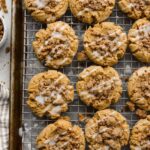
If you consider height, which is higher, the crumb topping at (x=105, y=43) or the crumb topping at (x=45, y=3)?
the crumb topping at (x=45, y=3)

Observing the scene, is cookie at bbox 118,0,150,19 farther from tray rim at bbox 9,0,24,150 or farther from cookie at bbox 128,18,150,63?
tray rim at bbox 9,0,24,150

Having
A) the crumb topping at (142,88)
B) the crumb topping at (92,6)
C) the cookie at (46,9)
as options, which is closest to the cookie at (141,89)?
the crumb topping at (142,88)

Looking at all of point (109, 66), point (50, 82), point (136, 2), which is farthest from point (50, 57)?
point (136, 2)

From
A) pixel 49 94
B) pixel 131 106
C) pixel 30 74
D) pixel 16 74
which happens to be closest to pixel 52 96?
pixel 49 94

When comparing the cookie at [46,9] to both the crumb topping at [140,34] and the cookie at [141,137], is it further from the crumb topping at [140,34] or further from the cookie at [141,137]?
the cookie at [141,137]

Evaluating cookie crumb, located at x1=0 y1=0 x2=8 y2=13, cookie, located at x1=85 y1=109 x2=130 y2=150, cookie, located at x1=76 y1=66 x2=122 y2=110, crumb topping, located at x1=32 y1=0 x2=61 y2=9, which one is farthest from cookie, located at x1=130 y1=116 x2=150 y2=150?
cookie crumb, located at x1=0 y1=0 x2=8 y2=13

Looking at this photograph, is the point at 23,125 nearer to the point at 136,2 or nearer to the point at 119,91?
the point at 119,91
